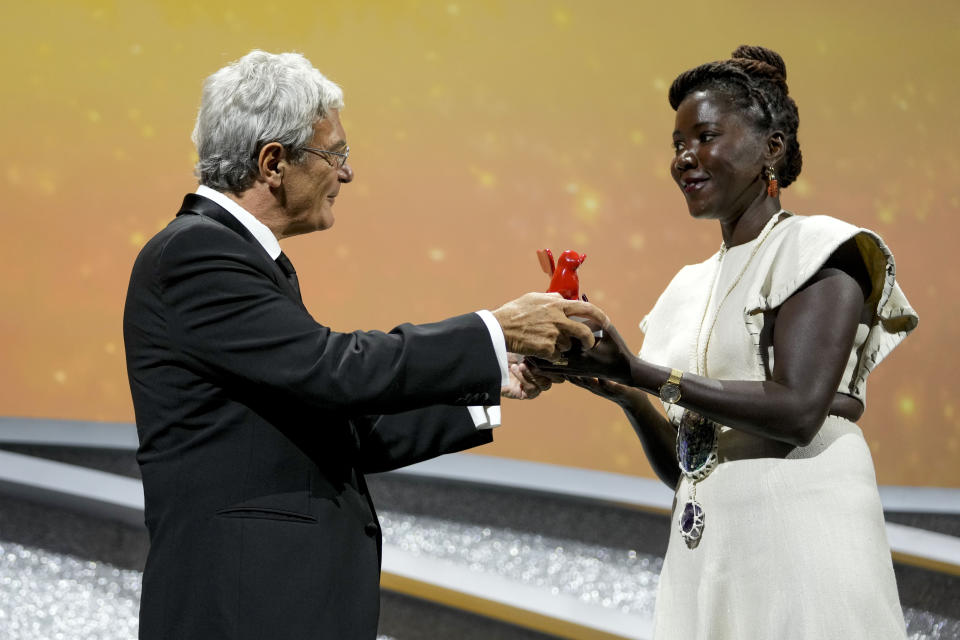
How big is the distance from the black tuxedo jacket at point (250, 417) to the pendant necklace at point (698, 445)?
1.44 ft

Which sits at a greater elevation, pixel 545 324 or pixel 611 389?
pixel 545 324

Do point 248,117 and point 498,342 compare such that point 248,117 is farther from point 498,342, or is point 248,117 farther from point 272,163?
point 498,342

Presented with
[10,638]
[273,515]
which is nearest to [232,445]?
[273,515]

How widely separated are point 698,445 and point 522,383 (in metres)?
0.41

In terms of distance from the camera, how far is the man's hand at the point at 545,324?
1552mm

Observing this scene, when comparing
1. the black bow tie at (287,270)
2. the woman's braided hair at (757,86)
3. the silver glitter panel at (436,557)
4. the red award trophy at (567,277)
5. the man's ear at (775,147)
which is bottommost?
the silver glitter panel at (436,557)

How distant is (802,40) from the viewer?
392 cm

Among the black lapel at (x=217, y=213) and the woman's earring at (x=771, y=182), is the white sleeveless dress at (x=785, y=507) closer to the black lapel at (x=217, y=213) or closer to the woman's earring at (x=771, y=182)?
the woman's earring at (x=771, y=182)

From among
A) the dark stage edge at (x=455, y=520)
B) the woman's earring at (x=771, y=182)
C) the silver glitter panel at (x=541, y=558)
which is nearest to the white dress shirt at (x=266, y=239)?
the woman's earring at (x=771, y=182)

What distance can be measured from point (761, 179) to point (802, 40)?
247cm

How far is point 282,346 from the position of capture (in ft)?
4.45

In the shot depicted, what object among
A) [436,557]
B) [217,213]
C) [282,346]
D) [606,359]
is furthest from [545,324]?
[436,557]

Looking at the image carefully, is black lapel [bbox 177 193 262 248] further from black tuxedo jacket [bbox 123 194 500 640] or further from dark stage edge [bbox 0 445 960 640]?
dark stage edge [bbox 0 445 960 640]

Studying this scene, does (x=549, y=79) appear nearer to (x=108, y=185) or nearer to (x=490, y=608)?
(x=108, y=185)
